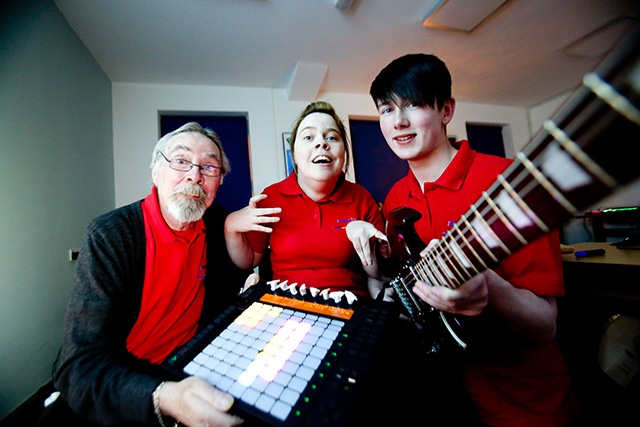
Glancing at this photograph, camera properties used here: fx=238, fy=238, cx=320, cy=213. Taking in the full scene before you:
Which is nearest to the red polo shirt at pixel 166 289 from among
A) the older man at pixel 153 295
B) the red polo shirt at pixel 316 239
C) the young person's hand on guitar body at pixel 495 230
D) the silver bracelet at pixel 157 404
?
the older man at pixel 153 295

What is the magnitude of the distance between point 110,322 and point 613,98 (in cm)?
115

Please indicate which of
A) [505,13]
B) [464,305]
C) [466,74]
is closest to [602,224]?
[466,74]

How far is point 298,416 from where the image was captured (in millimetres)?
398

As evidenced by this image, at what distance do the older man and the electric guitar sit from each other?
55 cm

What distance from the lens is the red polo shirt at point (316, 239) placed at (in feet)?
3.59

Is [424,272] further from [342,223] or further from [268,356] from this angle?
[342,223]

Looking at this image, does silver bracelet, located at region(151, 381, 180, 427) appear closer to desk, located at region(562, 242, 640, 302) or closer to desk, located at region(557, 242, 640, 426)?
desk, located at region(557, 242, 640, 426)

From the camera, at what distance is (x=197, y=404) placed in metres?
0.45

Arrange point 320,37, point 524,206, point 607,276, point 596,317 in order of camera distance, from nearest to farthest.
Result: point 524,206, point 607,276, point 596,317, point 320,37

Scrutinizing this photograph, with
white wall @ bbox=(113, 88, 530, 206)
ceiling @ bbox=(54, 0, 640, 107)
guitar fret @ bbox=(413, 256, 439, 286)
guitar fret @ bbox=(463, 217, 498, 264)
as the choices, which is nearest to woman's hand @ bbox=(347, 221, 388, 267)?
guitar fret @ bbox=(413, 256, 439, 286)

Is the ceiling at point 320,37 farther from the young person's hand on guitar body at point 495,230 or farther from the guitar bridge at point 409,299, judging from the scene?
the guitar bridge at point 409,299

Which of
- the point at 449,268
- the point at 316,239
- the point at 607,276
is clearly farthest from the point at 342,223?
the point at 607,276

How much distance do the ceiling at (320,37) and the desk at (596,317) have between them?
1.99 meters

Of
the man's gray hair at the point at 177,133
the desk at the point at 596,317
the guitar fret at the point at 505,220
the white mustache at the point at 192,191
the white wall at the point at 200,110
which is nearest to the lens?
the guitar fret at the point at 505,220
